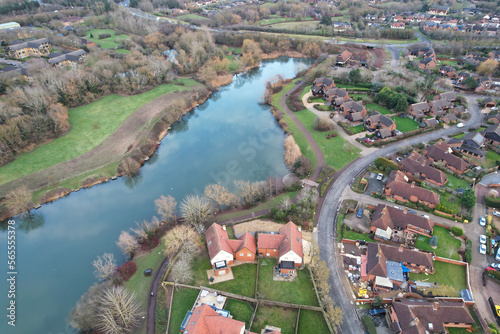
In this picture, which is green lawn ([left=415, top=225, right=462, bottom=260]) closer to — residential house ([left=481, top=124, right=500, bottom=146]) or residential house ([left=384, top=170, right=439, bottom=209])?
residential house ([left=384, top=170, right=439, bottom=209])

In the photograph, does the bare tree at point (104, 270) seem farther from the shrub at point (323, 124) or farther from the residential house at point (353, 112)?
the residential house at point (353, 112)

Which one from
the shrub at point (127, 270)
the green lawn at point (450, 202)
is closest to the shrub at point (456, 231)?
the green lawn at point (450, 202)

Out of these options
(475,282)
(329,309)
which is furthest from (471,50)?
(329,309)

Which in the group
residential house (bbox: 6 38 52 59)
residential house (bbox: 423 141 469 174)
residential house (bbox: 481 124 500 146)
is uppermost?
residential house (bbox: 6 38 52 59)

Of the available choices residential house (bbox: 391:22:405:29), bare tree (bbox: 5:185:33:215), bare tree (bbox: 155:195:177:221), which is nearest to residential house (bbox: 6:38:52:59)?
bare tree (bbox: 5:185:33:215)

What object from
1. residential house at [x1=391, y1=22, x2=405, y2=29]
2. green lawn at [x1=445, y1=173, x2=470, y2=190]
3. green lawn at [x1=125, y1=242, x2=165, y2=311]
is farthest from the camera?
residential house at [x1=391, y1=22, x2=405, y2=29]

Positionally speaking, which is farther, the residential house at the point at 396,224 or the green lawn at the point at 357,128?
the green lawn at the point at 357,128

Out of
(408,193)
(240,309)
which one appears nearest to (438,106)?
(408,193)

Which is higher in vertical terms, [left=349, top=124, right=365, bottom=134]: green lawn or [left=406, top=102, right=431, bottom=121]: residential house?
[left=406, top=102, right=431, bottom=121]: residential house
